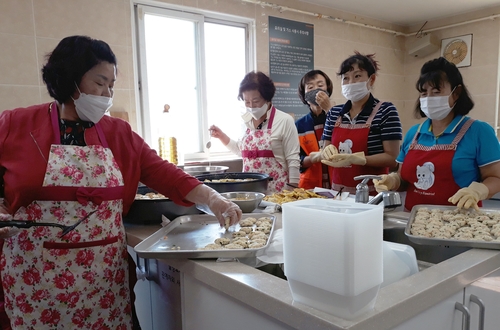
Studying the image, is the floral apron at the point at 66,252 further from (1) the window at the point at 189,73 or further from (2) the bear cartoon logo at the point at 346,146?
(1) the window at the point at 189,73

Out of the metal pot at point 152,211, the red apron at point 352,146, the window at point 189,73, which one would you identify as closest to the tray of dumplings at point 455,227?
the red apron at point 352,146

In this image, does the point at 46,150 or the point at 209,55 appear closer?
the point at 46,150

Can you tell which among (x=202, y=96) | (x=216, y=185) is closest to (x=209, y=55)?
(x=202, y=96)

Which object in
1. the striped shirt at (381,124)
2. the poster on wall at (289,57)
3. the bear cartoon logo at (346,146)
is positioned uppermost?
the poster on wall at (289,57)

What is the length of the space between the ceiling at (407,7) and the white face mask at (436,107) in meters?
2.63

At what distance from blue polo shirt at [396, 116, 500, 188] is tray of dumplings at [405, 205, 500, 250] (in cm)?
24

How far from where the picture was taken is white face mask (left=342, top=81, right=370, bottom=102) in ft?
6.50

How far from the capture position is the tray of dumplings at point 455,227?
99 centimetres

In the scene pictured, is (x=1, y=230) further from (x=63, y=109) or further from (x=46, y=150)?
(x=63, y=109)

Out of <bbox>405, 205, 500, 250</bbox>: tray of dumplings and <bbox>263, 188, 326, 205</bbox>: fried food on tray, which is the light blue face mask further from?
<bbox>405, 205, 500, 250</bbox>: tray of dumplings

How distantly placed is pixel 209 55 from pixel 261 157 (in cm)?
148

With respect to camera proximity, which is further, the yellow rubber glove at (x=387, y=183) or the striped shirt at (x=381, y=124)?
the striped shirt at (x=381, y=124)

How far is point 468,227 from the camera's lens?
1.10 metres

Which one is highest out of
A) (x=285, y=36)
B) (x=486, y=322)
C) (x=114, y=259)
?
(x=285, y=36)
